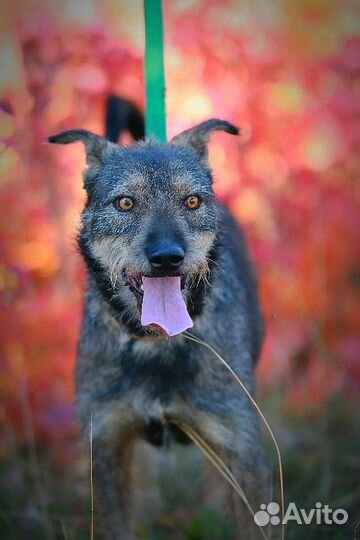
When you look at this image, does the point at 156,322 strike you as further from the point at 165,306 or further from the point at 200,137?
the point at 200,137

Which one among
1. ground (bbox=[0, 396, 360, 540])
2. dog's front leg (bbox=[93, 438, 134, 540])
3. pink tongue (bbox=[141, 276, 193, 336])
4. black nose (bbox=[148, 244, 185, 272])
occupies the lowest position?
ground (bbox=[0, 396, 360, 540])

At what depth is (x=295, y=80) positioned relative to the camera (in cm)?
570

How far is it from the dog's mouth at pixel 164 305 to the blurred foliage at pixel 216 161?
1.51 meters

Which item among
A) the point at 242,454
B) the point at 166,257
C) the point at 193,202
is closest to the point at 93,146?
the point at 193,202

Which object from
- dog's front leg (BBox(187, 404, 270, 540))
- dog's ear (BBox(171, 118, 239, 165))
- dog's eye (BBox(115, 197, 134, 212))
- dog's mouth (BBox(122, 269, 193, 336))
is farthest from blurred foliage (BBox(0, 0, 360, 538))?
dog's mouth (BBox(122, 269, 193, 336))

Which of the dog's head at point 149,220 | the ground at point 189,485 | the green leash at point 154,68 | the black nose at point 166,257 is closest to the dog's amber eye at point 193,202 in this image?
the dog's head at point 149,220

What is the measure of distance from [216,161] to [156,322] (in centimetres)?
252

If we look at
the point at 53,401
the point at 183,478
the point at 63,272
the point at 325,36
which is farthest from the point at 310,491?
the point at 325,36

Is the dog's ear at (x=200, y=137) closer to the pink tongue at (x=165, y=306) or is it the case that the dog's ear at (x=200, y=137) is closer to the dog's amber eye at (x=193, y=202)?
the dog's amber eye at (x=193, y=202)

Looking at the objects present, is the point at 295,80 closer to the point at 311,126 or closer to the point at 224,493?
the point at 311,126

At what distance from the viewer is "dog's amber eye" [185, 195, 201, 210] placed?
13.2 ft

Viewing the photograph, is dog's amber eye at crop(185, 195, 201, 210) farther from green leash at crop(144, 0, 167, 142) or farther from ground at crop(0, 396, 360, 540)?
ground at crop(0, 396, 360, 540)

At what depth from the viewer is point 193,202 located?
4.03m

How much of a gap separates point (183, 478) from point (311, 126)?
105 inches
